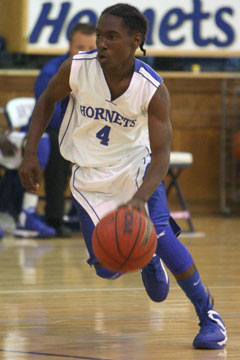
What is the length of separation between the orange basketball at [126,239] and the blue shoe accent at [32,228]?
3.65 meters

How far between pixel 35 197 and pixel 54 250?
80 centimetres

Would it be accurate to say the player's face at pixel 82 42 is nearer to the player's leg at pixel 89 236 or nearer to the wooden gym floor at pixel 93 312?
the wooden gym floor at pixel 93 312

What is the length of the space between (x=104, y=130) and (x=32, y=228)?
134 inches

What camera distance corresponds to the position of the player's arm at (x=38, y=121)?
296cm

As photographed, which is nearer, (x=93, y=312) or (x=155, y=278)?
(x=155, y=278)

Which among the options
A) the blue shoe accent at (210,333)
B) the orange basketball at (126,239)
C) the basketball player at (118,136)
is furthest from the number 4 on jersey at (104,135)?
the blue shoe accent at (210,333)

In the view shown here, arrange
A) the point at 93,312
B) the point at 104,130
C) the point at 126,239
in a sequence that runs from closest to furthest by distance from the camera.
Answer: the point at 126,239, the point at 104,130, the point at 93,312

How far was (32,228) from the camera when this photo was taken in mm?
6297

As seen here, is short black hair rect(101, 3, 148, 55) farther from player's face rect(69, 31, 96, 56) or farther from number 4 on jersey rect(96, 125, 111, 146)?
player's face rect(69, 31, 96, 56)

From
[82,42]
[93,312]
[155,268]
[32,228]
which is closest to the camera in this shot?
[155,268]

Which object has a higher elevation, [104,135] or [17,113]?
[104,135]

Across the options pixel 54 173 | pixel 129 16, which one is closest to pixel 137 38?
pixel 129 16

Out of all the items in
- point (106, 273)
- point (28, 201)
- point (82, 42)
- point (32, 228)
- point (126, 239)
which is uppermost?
point (126, 239)

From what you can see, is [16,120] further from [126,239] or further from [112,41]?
[126,239]
